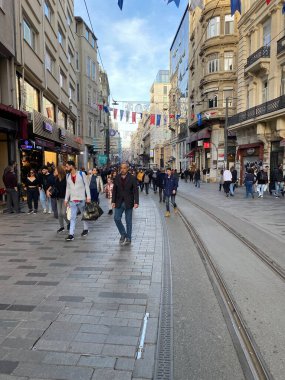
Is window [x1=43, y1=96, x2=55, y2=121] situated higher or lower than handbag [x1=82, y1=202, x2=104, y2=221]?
higher

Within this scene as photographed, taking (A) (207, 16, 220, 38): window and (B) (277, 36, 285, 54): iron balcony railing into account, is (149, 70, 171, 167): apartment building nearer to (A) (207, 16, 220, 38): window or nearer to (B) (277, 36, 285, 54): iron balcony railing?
(A) (207, 16, 220, 38): window

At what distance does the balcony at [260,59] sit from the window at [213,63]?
36.6 feet

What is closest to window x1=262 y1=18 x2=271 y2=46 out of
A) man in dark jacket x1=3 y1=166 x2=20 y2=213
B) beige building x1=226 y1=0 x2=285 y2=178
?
beige building x1=226 y1=0 x2=285 y2=178

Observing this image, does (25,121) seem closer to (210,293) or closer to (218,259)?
(218,259)

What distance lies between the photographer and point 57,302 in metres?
4.17

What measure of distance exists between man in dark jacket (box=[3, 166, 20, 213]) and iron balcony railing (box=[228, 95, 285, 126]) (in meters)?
17.5

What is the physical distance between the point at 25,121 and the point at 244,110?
2077cm

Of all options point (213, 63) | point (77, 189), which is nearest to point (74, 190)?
point (77, 189)

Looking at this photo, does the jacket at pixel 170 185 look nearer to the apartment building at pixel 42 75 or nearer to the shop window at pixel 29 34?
the apartment building at pixel 42 75

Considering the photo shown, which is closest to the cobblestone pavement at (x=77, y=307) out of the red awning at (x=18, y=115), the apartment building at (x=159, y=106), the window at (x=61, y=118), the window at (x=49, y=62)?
the red awning at (x=18, y=115)

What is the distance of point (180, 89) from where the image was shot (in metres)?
55.4

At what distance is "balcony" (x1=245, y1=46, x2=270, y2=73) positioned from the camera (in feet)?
80.8

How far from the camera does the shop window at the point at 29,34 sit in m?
17.0

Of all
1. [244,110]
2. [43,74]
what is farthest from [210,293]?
[244,110]
